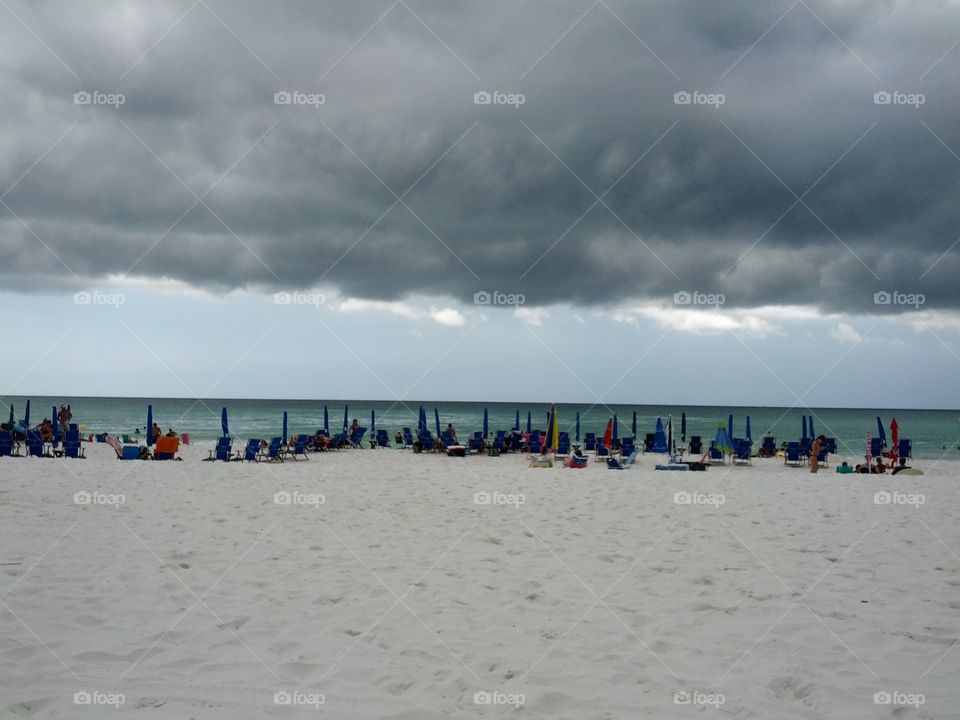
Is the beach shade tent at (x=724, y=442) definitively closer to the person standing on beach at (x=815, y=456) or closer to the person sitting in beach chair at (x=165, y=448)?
the person standing on beach at (x=815, y=456)

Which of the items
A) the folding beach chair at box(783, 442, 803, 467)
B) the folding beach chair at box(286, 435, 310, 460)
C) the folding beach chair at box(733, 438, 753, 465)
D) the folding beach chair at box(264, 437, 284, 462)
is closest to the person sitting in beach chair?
the folding beach chair at box(264, 437, 284, 462)

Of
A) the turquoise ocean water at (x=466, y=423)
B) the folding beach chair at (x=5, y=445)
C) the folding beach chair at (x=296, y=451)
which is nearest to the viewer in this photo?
the folding beach chair at (x=5, y=445)

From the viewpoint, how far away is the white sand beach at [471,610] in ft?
12.5

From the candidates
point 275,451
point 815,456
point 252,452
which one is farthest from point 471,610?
point 815,456

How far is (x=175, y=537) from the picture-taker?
743 centimetres

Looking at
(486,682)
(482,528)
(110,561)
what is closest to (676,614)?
(486,682)

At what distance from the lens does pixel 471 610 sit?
5.26 meters

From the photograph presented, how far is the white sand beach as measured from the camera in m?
3.81

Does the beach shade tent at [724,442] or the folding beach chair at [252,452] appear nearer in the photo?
the folding beach chair at [252,452]

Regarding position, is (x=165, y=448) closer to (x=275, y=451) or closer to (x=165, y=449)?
(x=165, y=449)

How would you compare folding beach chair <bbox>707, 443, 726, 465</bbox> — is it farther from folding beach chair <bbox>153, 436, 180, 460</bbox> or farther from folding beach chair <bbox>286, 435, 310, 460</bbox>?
folding beach chair <bbox>153, 436, 180, 460</bbox>

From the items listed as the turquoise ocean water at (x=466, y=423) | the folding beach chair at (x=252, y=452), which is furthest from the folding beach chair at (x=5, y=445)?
the turquoise ocean water at (x=466, y=423)

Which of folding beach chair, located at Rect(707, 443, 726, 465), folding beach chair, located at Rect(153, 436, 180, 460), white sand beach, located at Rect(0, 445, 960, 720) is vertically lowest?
white sand beach, located at Rect(0, 445, 960, 720)

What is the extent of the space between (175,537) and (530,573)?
4.11 meters
